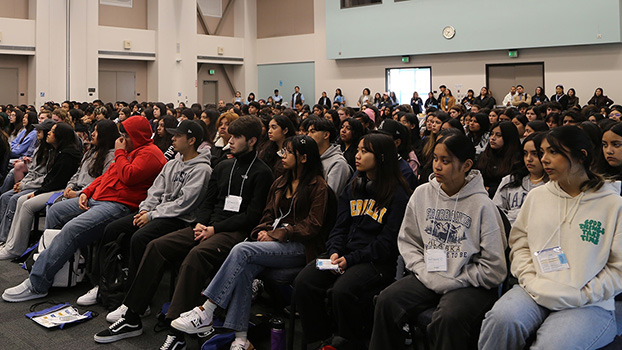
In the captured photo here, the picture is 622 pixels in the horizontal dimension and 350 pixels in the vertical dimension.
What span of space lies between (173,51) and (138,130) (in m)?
15.5

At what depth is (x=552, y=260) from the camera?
2385 mm

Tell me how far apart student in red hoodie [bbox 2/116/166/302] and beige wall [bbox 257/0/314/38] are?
55.4ft

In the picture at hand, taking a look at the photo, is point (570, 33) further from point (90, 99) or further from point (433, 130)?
point (90, 99)

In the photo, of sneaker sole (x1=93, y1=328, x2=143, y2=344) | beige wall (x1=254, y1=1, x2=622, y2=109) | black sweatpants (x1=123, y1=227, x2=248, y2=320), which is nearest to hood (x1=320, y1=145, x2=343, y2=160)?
black sweatpants (x1=123, y1=227, x2=248, y2=320)

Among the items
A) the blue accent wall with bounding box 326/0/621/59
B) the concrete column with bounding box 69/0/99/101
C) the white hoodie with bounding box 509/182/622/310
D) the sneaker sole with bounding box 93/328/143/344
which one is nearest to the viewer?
the white hoodie with bounding box 509/182/622/310

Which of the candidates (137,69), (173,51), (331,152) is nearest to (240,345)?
(331,152)

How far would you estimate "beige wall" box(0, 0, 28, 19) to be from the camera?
16.4 metres

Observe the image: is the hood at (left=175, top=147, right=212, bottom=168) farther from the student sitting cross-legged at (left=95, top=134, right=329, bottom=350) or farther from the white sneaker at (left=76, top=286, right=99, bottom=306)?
the white sneaker at (left=76, top=286, right=99, bottom=306)

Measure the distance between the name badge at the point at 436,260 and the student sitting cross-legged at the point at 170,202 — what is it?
1963 millimetres

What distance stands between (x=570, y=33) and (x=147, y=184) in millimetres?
13497

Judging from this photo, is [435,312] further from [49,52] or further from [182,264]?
[49,52]

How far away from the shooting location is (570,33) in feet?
47.9

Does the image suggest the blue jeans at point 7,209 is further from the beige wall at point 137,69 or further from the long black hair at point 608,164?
the beige wall at point 137,69

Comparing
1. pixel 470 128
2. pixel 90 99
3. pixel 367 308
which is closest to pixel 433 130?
pixel 470 128
